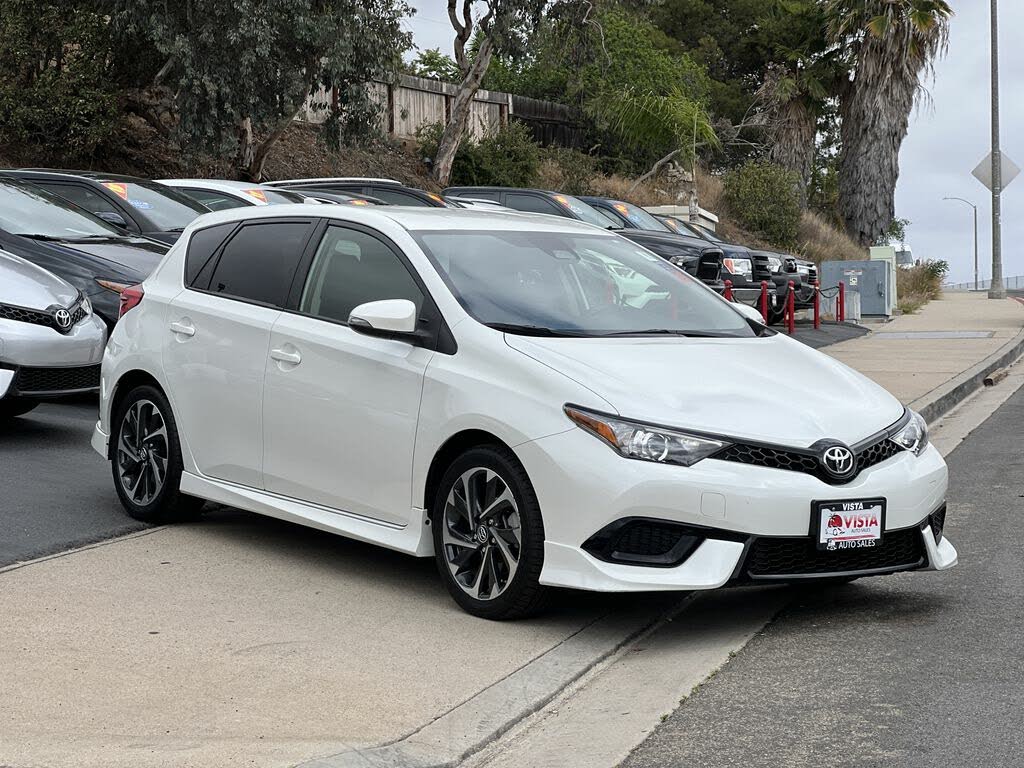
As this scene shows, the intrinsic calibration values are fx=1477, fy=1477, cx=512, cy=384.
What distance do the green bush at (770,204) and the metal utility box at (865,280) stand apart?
11714 mm

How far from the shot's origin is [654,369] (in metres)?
5.84

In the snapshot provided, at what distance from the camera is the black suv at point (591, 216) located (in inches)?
729

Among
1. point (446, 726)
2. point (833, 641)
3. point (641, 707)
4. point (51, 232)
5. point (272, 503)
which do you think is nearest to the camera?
point (446, 726)

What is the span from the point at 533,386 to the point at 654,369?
49cm

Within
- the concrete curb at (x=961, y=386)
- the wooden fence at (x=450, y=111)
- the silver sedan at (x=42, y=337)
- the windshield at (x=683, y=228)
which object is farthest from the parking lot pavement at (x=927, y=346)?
the wooden fence at (x=450, y=111)

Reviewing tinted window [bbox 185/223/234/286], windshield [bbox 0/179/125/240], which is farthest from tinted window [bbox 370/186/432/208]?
tinted window [bbox 185/223/234/286]

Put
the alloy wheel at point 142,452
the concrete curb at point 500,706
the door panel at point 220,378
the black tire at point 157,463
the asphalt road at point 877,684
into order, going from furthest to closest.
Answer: the alloy wheel at point 142,452
the black tire at point 157,463
the door panel at point 220,378
the asphalt road at point 877,684
the concrete curb at point 500,706

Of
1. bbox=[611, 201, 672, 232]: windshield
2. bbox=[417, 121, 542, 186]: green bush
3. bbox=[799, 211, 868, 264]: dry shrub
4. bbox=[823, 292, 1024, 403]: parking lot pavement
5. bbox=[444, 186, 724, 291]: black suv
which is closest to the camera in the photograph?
bbox=[823, 292, 1024, 403]: parking lot pavement

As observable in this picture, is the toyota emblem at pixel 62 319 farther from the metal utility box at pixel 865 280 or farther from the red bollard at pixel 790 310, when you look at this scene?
the metal utility box at pixel 865 280

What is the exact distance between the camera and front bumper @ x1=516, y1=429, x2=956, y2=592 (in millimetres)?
5422

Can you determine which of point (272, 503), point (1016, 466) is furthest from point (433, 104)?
point (272, 503)

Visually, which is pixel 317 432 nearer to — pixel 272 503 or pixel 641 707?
pixel 272 503

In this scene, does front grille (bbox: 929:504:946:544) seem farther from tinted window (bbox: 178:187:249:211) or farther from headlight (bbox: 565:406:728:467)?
tinted window (bbox: 178:187:249:211)

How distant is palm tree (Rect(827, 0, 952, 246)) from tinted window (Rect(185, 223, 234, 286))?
32420mm
